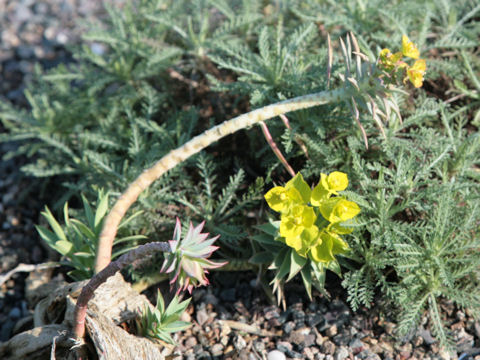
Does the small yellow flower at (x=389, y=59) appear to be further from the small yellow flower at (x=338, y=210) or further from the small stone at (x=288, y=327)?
the small stone at (x=288, y=327)

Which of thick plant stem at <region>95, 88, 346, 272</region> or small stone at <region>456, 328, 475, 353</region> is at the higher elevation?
thick plant stem at <region>95, 88, 346, 272</region>

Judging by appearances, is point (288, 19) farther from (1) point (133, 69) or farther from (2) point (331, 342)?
(2) point (331, 342)

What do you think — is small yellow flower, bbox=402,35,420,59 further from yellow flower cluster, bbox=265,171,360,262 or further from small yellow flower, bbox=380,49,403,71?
yellow flower cluster, bbox=265,171,360,262

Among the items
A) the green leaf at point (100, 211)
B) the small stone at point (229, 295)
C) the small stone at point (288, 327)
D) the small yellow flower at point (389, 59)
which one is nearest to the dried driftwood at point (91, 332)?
the green leaf at point (100, 211)

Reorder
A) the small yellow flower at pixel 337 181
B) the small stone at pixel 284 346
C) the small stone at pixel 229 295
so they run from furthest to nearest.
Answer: the small stone at pixel 229 295, the small stone at pixel 284 346, the small yellow flower at pixel 337 181

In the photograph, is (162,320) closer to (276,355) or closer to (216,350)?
(216,350)

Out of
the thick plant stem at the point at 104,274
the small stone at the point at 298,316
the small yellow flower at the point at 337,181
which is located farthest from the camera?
the small stone at the point at 298,316

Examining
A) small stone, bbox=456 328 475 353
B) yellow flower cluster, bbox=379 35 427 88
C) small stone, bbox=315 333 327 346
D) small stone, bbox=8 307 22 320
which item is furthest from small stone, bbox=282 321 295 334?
small stone, bbox=8 307 22 320
